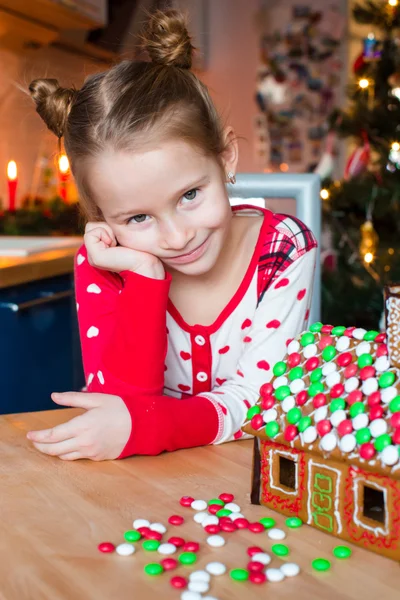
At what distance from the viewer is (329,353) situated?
25.9 inches

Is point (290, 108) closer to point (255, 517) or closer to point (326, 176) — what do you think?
point (326, 176)

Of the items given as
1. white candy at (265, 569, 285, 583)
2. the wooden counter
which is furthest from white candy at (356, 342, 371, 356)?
the wooden counter

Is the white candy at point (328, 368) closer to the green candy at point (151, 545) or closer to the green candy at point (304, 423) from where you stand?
the green candy at point (304, 423)

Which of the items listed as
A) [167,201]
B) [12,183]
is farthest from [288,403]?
[12,183]

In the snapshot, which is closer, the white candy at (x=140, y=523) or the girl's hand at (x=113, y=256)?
the white candy at (x=140, y=523)

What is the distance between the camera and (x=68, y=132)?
1049 millimetres

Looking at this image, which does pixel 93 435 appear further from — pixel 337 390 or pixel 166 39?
pixel 166 39

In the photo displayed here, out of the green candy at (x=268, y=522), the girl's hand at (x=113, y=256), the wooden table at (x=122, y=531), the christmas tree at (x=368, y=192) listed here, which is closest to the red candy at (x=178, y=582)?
the wooden table at (x=122, y=531)

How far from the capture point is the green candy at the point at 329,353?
657mm

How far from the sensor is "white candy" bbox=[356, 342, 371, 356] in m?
0.63

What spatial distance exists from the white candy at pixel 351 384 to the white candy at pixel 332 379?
0.5 inches

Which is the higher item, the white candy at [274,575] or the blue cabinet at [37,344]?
the white candy at [274,575]

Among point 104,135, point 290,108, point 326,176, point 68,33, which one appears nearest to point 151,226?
point 104,135

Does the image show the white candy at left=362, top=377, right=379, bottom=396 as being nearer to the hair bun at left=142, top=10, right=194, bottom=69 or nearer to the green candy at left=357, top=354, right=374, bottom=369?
the green candy at left=357, top=354, right=374, bottom=369
